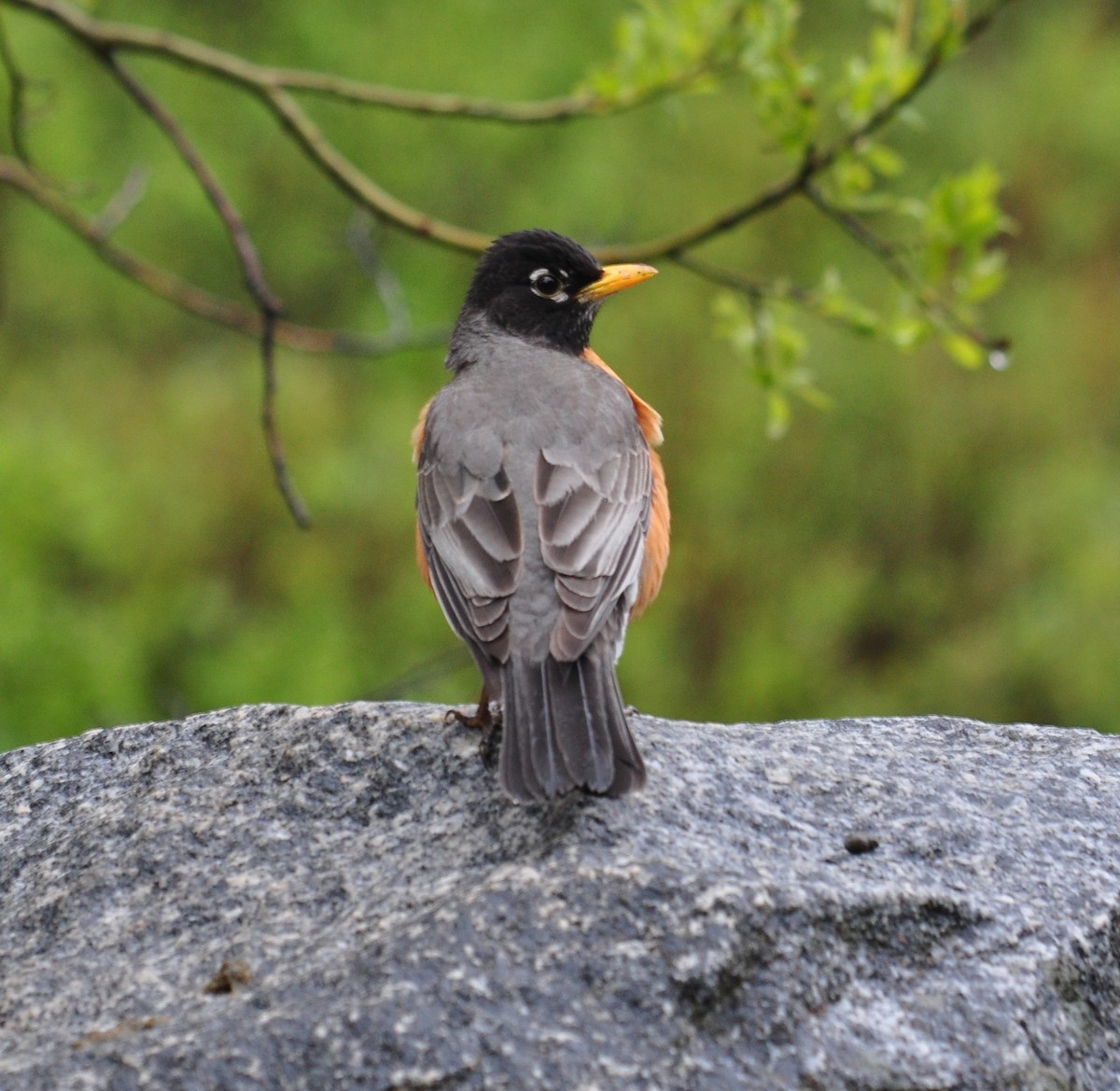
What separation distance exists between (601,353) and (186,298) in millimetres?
6714

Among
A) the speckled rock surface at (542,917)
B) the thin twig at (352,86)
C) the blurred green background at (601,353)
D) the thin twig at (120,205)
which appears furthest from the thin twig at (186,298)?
the speckled rock surface at (542,917)

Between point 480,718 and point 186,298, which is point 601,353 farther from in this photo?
point 480,718

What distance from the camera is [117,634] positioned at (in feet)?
30.4

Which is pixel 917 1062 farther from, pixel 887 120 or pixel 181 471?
pixel 181 471

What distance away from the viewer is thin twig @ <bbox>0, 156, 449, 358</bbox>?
5.76 meters

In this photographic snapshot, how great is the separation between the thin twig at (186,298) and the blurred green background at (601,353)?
882 mm

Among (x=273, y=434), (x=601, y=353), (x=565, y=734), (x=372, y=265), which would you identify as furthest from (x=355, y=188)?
(x=601, y=353)

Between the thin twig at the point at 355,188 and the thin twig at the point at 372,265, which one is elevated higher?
the thin twig at the point at 355,188

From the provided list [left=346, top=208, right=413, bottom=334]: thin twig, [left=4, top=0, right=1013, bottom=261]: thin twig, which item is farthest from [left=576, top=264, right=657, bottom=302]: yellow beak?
[left=346, top=208, right=413, bottom=334]: thin twig

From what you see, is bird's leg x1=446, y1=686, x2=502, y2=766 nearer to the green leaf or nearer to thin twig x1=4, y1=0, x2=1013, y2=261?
thin twig x1=4, y1=0, x2=1013, y2=261

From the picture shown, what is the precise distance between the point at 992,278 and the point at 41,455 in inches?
248

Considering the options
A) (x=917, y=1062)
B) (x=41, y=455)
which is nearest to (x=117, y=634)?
(x=41, y=455)

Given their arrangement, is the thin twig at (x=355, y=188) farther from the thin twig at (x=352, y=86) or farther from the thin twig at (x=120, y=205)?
the thin twig at (x=120, y=205)

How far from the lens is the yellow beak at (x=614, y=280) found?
573 centimetres
